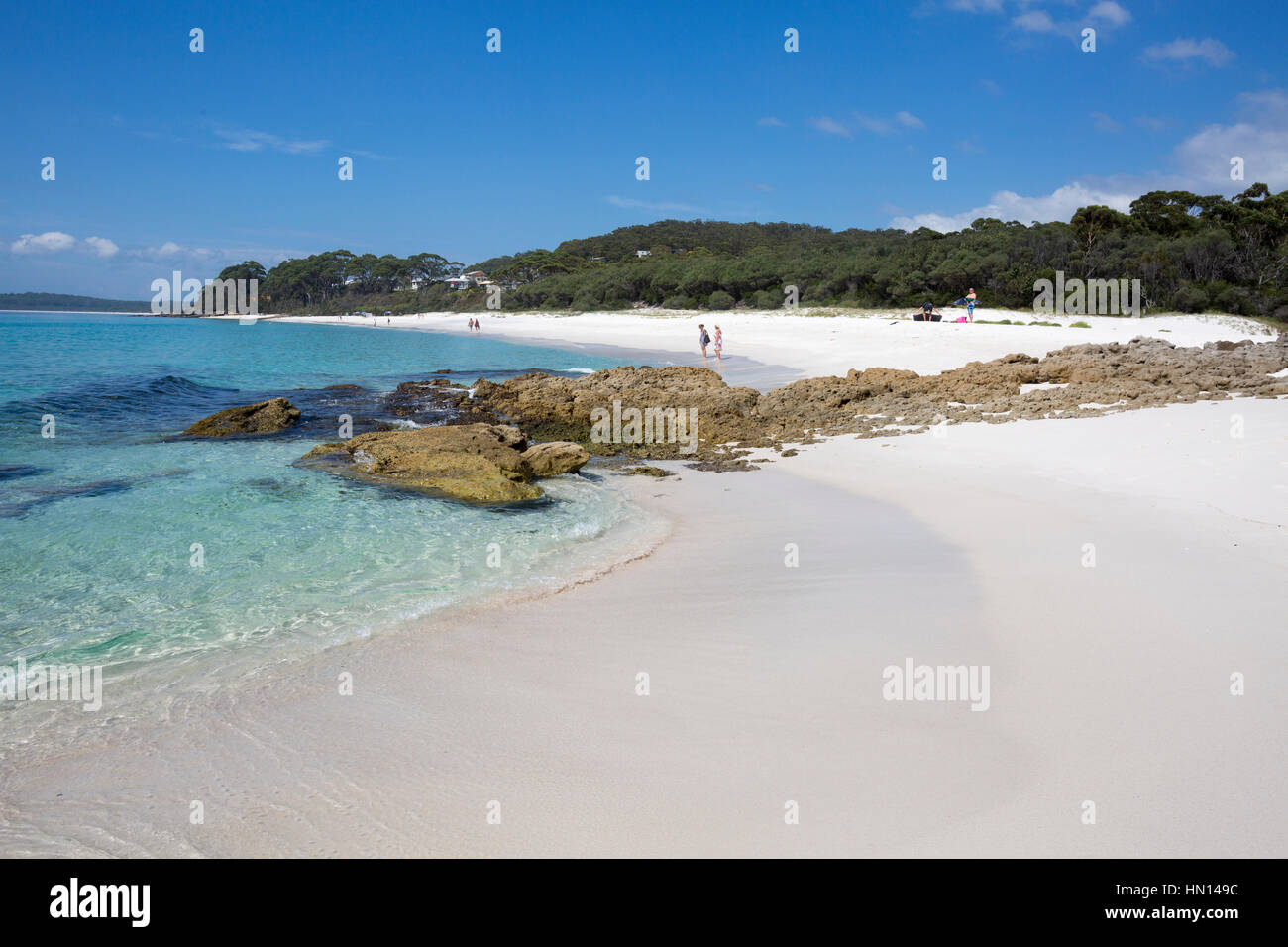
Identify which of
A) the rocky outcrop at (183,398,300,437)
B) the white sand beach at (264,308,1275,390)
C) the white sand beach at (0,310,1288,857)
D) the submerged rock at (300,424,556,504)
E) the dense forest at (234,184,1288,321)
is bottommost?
the white sand beach at (0,310,1288,857)

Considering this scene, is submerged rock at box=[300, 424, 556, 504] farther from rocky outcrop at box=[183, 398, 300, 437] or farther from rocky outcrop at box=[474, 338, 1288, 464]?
rocky outcrop at box=[183, 398, 300, 437]

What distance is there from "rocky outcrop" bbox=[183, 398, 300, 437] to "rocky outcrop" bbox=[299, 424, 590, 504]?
360 centimetres

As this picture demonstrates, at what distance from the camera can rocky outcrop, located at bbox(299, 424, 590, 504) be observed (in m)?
9.69

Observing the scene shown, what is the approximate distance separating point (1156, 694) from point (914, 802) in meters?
1.87

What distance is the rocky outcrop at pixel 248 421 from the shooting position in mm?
14570

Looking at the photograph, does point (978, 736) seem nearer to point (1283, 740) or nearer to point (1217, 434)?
point (1283, 740)

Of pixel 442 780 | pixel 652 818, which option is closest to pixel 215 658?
pixel 442 780

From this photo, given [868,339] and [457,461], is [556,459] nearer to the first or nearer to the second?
[457,461]

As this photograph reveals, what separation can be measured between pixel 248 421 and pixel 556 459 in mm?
7937

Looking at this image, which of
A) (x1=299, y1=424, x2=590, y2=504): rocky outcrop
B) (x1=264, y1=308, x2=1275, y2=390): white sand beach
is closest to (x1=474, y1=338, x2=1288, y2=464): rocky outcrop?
(x1=299, y1=424, x2=590, y2=504): rocky outcrop

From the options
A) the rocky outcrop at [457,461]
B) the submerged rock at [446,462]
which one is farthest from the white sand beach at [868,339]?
the submerged rock at [446,462]
